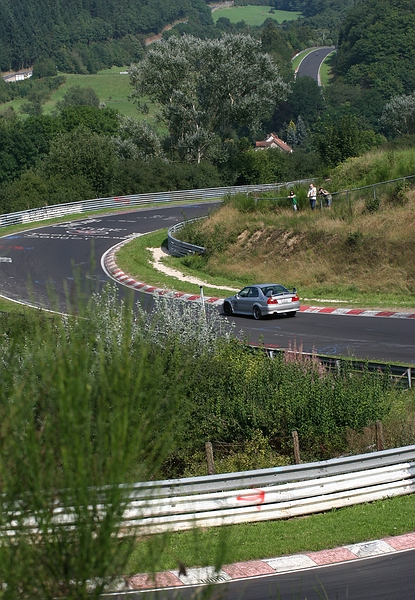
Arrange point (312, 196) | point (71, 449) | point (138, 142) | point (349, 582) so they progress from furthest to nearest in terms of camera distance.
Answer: point (138, 142), point (312, 196), point (349, 582), point (71, 449)

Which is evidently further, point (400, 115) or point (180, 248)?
point (400, 115)

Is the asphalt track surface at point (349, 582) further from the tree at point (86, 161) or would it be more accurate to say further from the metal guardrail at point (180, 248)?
the tree at point (86, 161)

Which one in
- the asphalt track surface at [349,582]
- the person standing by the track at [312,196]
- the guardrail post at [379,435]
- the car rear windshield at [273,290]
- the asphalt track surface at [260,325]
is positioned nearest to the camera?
the asphalt track surface at [260,325]

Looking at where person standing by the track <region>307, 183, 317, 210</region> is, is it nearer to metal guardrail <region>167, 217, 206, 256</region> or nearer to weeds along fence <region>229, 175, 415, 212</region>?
weeds along fence <region>229, 175, 415, 212</region>

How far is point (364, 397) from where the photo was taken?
1462 centimetres

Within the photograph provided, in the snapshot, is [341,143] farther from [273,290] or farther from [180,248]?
[273,290]

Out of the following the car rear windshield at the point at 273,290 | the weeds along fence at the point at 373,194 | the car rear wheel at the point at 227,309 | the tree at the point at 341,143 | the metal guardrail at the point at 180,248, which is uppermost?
the tree at the point at 341,143

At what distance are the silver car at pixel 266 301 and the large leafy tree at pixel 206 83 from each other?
159 ft

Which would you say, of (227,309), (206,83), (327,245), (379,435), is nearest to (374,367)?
(379,435)

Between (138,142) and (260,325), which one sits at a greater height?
(138,142)

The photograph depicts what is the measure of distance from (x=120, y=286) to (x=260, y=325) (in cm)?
981

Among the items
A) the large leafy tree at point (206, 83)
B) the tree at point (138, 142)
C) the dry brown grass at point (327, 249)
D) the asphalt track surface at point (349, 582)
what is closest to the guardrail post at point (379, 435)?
the asphalt track surface at point (349, 582)

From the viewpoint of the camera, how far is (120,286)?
33875 mm

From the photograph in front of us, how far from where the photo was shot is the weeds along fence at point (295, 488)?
36.7ft
